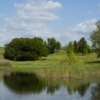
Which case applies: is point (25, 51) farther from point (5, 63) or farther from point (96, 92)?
point (96, 92)

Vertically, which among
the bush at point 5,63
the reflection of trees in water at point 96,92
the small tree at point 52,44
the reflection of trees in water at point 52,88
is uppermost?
the small tree at point 52,44

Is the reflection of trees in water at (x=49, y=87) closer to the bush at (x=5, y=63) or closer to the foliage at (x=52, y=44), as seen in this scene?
the bush at (x=5, y=63)

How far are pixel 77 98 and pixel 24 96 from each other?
5298mm

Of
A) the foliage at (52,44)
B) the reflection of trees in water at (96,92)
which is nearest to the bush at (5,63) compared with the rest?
the reflection of trees in water at (96,92)

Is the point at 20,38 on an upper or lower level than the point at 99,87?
upper

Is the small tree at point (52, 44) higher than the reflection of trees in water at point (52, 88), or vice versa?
the small tree at point (52, 44)

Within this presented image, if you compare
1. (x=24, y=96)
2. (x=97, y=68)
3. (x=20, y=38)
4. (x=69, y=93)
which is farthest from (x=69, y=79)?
(x=20, y=38)

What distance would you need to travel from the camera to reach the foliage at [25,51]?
99.6 meters

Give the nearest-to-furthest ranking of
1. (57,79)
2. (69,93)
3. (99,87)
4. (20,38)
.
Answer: (69,93) < (99,87) < (57,79) < (20,38)

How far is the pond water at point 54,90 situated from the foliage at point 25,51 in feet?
162

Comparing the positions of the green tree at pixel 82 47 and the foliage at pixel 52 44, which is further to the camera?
the foliage at pixel 52 44

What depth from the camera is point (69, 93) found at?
123ft

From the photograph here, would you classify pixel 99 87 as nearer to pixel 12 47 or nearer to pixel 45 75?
pixel 45 75

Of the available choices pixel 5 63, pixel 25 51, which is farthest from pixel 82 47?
pixel 5 63
